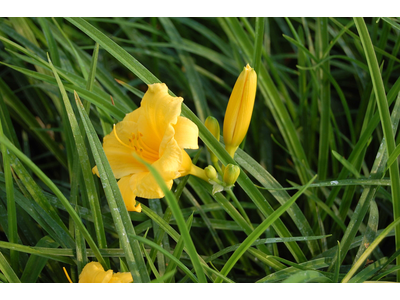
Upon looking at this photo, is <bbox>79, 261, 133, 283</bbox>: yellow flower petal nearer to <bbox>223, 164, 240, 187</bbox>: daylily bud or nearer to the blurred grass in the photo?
the blurred grass

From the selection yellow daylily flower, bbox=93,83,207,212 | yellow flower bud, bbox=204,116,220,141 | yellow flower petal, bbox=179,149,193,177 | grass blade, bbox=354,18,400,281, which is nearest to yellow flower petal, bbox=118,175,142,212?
yellow daylily flower, bbox=93,83,207,212

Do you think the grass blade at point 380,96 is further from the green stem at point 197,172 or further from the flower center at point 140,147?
the flower center at point 140,147

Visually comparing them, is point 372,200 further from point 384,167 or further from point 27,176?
point 27,176

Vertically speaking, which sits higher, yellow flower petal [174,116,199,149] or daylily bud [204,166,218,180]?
yellow flower petal [174,116,199,149]

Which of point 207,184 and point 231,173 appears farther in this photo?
A: point 207,184

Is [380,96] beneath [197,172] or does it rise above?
above

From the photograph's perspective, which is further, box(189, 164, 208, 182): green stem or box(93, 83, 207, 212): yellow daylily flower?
box(189, 164, 208, 182): green stem

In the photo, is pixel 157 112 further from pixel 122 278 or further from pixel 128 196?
pixel 122 278

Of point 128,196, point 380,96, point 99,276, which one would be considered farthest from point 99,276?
point 380,96
